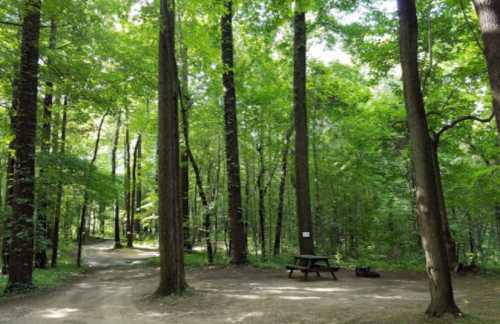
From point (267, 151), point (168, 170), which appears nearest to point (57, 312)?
point (168, 170)

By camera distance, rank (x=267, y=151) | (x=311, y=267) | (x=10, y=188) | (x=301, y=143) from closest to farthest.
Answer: (x=10, y=188) < (x=311, y=267) < (x=301, y=143) < (x=267, y=151)

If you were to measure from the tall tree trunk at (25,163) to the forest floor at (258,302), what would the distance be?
81 cm

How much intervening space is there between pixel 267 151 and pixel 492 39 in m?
13.7

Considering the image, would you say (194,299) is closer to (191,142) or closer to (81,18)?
(81,18)

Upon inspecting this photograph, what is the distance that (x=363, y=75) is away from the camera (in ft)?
64.1

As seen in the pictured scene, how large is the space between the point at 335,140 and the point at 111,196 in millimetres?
10497

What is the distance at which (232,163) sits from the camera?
13000 mm

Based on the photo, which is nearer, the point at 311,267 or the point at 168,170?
the point at 168,170

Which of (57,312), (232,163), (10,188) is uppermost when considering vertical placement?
(232,163)

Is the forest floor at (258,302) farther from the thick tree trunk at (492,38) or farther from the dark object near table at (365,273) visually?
the thick tree trunk at (492,38)

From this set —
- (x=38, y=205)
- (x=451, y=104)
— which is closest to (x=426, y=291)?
(x=451, y=104)

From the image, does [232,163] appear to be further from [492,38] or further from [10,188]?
[492,38]

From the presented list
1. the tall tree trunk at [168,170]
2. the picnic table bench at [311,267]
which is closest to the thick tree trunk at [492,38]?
the tall tree trunk at [168,170]

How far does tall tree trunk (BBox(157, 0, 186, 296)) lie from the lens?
7.66m
